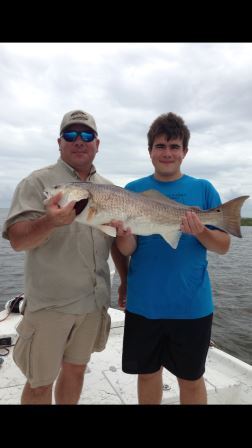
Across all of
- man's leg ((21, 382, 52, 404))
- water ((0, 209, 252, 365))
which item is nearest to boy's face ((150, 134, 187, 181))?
man's leg ((21, 382, 52, 404))

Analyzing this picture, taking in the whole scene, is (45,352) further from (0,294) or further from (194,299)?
(0,294)

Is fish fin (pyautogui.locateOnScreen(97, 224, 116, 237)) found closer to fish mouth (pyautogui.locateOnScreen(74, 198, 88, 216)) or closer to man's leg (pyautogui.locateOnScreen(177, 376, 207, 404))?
fish mouth (pyautogui.locateOnScreen(74, 198, 88, 216))

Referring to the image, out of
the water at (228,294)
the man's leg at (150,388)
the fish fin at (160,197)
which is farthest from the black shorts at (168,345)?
the water at (228,294)

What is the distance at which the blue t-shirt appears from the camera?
364cm

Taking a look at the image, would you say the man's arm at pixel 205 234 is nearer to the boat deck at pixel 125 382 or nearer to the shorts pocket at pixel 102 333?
the shorts pocket at pixel 102 333

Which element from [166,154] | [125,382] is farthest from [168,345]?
[166,154]

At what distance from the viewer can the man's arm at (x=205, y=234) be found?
3592mm

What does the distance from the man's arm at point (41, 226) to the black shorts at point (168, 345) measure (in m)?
1.25

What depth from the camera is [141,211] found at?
12.7ft

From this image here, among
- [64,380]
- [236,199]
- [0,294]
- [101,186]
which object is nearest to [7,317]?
[64,380]

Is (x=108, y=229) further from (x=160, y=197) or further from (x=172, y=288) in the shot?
(x=172, y=288)

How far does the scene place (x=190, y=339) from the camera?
3.62 meters
